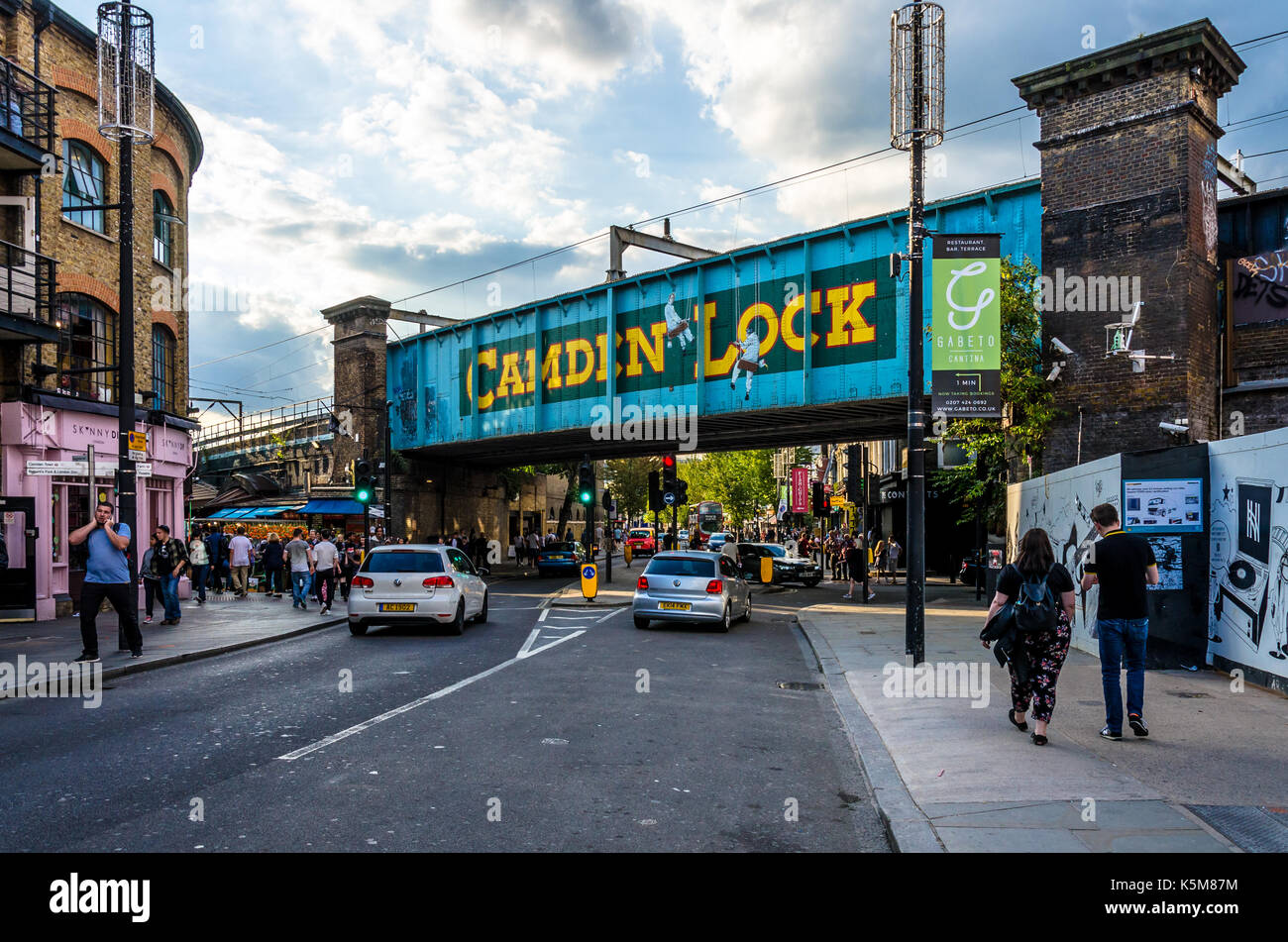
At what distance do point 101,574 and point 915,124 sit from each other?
11616mm

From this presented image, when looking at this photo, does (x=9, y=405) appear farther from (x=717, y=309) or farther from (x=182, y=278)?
(x=717, y=309)

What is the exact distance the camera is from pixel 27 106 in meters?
17.2

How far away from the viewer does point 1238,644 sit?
10.2m

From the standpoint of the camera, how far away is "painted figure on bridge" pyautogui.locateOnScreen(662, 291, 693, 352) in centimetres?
2494

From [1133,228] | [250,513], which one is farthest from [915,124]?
[250,513]

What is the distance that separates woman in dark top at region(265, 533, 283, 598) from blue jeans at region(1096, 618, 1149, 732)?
2018 cm

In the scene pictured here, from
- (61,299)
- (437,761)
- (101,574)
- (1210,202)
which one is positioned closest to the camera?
(437,761)

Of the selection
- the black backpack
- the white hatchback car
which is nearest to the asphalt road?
the black backpack

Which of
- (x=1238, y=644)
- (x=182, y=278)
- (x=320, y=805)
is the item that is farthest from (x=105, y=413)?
(x=1238, y=644)

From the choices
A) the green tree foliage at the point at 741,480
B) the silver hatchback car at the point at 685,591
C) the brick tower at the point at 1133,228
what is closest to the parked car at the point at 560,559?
the silver hatchback car at the point at 685,591

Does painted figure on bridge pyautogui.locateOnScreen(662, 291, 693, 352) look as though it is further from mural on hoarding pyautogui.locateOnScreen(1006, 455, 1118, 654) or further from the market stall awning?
the market stall awning

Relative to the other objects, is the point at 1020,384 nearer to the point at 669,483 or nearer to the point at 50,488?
the point at 669,483

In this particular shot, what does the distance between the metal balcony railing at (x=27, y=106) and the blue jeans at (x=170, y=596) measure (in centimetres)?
786
